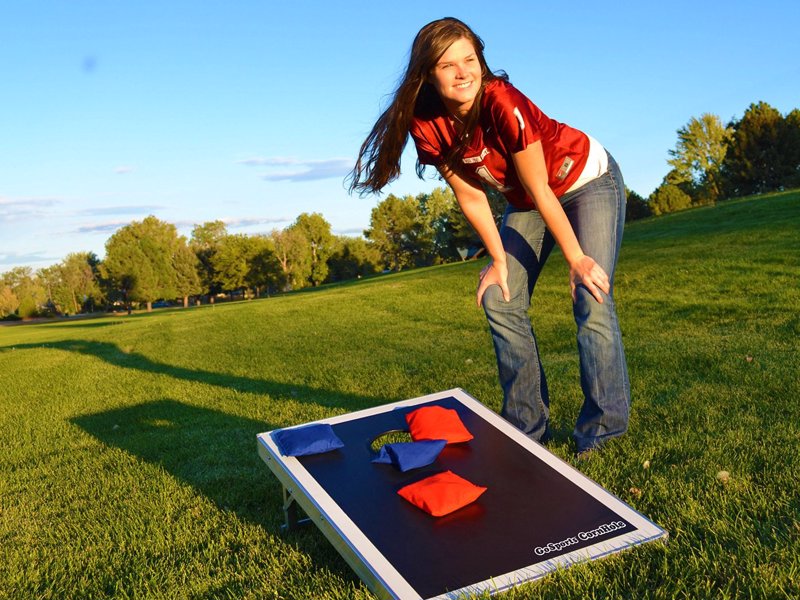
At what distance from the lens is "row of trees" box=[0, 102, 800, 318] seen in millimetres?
49094

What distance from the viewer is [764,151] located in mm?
48906

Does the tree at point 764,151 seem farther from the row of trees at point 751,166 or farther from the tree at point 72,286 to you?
the tree at point 72,286

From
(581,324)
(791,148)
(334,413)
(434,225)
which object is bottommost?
(334,413)

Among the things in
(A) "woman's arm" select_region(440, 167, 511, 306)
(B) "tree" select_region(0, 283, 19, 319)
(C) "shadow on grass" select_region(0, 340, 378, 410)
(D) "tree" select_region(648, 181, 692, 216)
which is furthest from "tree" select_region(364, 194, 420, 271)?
(A) "woman's arm" select_region(440, 167, 511, 306)

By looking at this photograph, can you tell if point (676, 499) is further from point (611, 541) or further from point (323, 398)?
point (323, 398)

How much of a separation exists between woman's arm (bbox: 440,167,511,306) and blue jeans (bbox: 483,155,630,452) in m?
0.05

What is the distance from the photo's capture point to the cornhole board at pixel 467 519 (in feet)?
7.03

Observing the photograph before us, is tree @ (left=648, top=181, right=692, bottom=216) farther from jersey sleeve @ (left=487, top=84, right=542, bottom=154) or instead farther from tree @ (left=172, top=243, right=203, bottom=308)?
jersey sleeve @ (left=487, top=84, right=542, bottom=154)

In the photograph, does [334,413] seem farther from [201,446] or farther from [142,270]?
[142,270]

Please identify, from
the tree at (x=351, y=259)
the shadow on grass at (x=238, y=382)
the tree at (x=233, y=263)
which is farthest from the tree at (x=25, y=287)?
the shadow on grass at (x=238, y=382)

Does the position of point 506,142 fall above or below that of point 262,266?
above

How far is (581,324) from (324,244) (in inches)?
3061

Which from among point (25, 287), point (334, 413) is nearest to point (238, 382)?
point (334, 413)

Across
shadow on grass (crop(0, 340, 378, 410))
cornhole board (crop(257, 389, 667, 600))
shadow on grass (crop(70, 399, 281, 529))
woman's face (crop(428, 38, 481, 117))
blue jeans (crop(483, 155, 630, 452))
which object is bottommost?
shadow on grass (crop(0, 340, 378, 410))
